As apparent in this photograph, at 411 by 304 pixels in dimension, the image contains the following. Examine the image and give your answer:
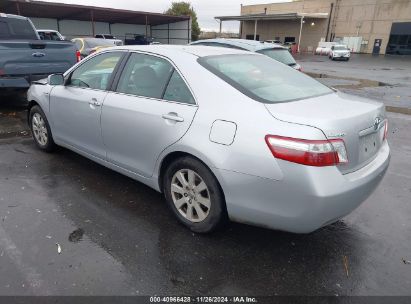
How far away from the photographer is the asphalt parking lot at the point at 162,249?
2615 mm

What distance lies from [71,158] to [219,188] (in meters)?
2.94

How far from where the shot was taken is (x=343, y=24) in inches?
2021

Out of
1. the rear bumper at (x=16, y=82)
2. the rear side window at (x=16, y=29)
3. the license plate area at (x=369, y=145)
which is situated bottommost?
the rear bumper at (x=16, y=82)

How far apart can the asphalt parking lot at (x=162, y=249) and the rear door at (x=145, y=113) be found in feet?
1.81

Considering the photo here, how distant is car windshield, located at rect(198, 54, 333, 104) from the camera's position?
3.04m

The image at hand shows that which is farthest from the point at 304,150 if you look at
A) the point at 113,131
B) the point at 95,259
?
the point at 113,131

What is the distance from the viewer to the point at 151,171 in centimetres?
347

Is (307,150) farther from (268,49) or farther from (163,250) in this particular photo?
(268,49)

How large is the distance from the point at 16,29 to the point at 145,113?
Answer: 23.5 ft

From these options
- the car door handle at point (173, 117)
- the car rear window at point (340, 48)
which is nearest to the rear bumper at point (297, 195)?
the car door handle at point (173, 117)

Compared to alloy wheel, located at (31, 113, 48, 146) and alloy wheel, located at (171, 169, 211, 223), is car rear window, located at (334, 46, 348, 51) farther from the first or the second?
alloy wheel, located at (171, 169, 211, 223)

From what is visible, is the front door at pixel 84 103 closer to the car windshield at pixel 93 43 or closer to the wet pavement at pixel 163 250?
the wet pavement at pixel 163 250

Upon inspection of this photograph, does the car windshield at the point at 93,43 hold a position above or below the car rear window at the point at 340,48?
above

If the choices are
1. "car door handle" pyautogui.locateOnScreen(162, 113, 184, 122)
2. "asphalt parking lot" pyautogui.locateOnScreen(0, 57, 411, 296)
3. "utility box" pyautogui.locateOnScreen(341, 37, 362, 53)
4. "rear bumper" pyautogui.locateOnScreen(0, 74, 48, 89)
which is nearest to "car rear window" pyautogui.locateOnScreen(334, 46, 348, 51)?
"utility box" pyautogui.locateOnScreen(341, 37, 362, 53)
